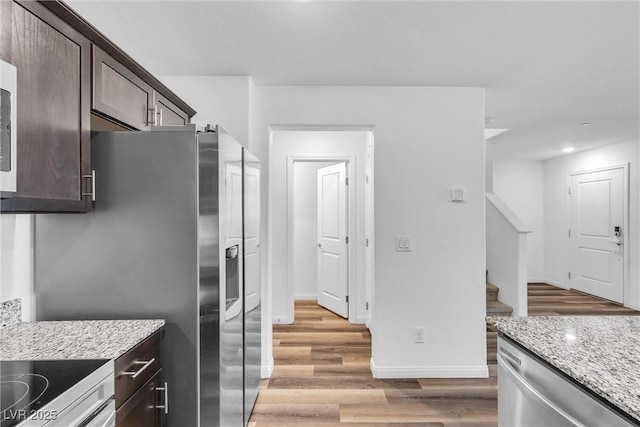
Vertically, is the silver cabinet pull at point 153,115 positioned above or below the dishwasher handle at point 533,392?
above

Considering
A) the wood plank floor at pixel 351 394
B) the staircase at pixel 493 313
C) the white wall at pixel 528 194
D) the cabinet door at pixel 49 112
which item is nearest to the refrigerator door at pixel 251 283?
the wood plank floor at pixel 351 394

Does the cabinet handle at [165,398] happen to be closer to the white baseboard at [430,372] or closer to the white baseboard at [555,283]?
the white baseboard at [430,372]

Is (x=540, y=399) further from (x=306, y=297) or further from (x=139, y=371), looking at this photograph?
(x=306, y=297)

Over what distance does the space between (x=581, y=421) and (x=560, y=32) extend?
79.7 inches

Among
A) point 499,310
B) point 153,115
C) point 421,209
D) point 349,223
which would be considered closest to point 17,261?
point 153,115

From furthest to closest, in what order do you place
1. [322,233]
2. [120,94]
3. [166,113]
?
[322,233]
[166,113]
[120,94]

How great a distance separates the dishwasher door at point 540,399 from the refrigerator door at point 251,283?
1.44 m

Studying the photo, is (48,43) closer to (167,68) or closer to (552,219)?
(167,68)

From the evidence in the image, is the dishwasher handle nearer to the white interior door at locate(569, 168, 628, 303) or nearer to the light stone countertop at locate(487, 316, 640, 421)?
the light stone countertop at locate(487, 316, 640, 421)

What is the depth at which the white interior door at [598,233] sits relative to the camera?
5109 millimetres

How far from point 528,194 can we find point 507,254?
12.3 ft

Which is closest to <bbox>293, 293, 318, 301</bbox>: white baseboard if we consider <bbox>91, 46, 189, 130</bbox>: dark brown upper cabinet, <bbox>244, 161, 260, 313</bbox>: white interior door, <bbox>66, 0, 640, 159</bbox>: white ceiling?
<bbox>244, 161, 260, 313</bbox>: white interior door

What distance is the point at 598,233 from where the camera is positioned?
215 inches

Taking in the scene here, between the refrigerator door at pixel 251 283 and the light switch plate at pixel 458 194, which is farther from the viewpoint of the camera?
the light switch plate at pixel 458 194
